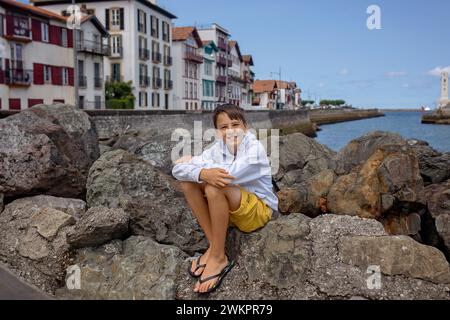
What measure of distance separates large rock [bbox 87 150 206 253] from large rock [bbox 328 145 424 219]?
77.7 inches

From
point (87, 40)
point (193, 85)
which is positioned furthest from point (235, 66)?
point (87, 40)

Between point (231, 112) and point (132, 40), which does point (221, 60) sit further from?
point (231, 112)

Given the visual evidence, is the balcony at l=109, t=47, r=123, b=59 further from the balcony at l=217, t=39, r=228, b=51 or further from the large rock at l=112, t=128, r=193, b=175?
the large rock at l=112, t=128, r=193, b=175

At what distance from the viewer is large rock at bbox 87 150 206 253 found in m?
5.48

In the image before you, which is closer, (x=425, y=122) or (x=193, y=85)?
(x=193, y=85)

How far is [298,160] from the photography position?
10094mm

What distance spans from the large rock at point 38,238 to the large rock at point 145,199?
459mm

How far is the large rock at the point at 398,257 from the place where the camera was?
169 inches

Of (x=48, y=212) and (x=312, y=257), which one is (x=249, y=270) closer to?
(x=312, y=257)

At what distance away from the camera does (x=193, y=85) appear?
62.8 m

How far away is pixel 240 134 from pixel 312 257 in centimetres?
134

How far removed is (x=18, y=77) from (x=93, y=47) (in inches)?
373

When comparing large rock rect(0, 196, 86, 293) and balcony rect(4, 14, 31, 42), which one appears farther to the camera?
balcony rect(4, 14, 31, 42)

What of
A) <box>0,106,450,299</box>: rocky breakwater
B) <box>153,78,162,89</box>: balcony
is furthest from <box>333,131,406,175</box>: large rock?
<box>153,78,162,89</box>: balcony
